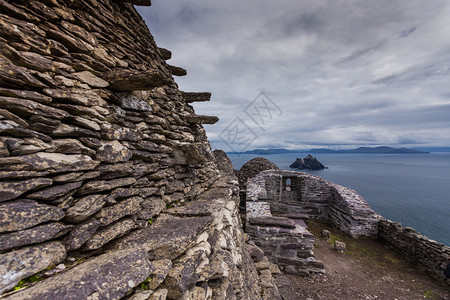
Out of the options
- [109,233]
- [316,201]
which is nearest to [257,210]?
[316,201]

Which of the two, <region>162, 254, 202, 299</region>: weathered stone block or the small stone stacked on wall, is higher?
<region>162, 254, 202, 299</region>: weathered stone block

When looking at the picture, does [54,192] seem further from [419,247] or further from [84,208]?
[419,247]

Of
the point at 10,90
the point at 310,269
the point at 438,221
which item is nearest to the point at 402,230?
the point at 310,269

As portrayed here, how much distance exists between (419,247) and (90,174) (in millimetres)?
14424

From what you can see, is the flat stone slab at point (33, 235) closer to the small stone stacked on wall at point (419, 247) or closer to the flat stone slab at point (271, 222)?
the flat stone slab at point (271, 222)

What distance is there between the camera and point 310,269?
811 centimetres

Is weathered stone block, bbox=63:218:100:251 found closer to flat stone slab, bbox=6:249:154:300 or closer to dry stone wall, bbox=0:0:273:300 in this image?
dry stone wall, bbox=0:0:273:300

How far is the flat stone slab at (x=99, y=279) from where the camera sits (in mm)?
1723

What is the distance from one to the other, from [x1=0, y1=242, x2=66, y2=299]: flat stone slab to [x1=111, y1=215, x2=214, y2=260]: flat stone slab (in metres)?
0.72

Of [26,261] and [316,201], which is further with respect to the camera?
[316,201]

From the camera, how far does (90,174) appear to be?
8.90 feet

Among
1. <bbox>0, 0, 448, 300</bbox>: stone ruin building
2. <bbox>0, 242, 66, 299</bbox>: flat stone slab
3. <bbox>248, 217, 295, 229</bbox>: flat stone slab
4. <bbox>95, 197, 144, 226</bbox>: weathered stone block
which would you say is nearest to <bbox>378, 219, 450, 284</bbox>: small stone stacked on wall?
<bbox>248, 217, 295, 229</bbox>: flat stone slab

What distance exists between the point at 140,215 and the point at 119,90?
8.33ft

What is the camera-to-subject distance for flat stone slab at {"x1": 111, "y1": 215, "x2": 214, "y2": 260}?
2807 millimetres
